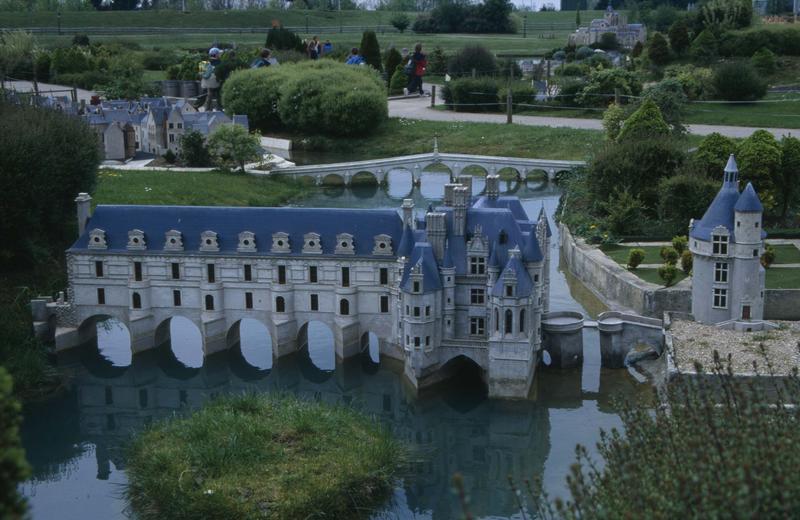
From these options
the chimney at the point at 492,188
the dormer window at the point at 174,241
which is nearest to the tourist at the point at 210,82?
the dormer window at the point at 174,241

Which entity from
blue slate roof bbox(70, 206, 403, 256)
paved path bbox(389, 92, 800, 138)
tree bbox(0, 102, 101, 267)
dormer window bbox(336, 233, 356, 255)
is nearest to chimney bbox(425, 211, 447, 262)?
blue slate roof bbox(70, 206, 403, 256)

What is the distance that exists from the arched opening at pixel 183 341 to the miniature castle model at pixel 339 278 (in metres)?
0.28

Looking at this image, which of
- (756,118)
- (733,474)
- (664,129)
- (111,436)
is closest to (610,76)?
A: (756,118)

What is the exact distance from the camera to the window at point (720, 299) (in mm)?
47188

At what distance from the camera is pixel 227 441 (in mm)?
38312

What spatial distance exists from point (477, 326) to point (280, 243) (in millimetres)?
9297

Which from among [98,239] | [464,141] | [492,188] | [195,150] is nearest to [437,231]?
[492,188]

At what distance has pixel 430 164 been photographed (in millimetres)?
94750

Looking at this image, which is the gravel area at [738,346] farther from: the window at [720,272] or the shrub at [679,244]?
the shrub at [679,244]

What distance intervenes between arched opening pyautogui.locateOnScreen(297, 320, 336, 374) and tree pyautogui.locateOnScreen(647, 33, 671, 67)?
230 ft

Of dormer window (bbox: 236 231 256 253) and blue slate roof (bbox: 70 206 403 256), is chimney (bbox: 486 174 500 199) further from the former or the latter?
dormer window (bbox: 236 231 256 253)

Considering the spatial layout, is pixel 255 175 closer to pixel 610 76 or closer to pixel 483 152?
pixel 483 152

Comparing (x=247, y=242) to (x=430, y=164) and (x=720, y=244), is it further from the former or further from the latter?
(x=430, y=164)

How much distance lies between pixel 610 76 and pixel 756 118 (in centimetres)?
1541
